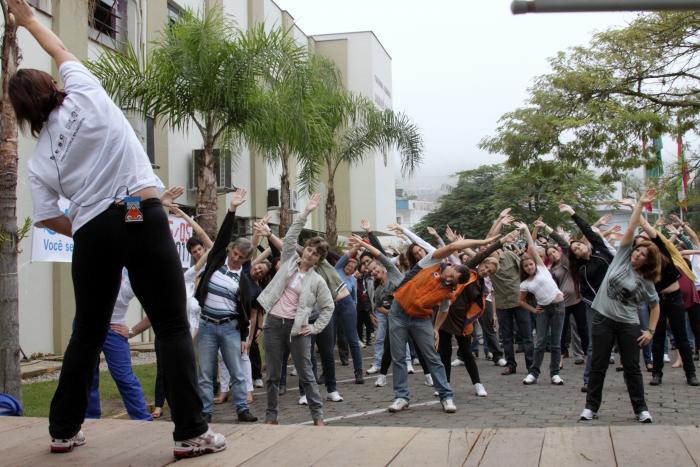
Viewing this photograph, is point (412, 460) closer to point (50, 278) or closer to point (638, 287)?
point (638, 287)

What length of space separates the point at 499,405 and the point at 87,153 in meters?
6.81

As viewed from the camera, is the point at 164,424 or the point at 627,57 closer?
the point at 164,424

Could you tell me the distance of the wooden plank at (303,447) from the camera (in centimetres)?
342

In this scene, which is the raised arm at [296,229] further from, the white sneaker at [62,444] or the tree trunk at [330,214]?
the tree trunk at [330,214]

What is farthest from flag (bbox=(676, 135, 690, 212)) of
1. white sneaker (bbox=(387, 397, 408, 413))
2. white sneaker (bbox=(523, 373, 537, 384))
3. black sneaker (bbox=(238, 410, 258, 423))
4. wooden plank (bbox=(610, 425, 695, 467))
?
wooden plank (bbox=(610, 425, 695, 467))

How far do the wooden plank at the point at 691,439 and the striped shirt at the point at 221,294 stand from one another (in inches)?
194

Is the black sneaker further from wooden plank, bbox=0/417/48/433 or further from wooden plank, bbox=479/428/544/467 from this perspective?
wooden plank, bbox=479/428/544/467

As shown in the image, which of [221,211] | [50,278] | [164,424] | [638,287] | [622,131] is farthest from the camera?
[221,211]

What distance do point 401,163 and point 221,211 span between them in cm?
586

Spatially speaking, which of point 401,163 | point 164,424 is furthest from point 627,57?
point 164,424

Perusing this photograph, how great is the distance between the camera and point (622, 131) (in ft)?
57.8

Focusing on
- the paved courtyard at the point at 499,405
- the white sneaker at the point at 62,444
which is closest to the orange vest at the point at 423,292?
the paved courtyard at the point at 499,405

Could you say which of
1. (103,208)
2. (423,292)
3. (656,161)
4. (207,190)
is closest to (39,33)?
(103,208)

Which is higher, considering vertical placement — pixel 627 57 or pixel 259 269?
pixel 627 57
